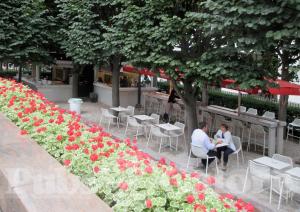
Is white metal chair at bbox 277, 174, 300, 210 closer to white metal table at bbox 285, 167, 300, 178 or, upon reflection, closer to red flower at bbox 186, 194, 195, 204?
white metal table at bbox 285, 167, 300, 178

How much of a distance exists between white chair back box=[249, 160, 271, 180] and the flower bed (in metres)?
2.95

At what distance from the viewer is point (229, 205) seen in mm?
3516

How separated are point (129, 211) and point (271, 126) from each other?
839cm

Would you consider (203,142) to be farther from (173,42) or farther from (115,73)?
(115,73)

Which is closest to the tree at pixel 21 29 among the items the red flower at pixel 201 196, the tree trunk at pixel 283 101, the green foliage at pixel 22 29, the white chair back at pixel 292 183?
the green foliage at pixel 22 29

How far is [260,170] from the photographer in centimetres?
730

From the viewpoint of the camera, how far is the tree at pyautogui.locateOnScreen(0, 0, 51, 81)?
1695 cm

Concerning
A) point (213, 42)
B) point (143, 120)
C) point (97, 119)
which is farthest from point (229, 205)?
point (97, 119)

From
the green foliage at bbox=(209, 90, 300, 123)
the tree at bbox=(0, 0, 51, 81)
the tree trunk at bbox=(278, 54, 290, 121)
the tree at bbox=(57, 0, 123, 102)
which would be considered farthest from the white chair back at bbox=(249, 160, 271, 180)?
the tree at bbox=(0, 0, 51, 81)

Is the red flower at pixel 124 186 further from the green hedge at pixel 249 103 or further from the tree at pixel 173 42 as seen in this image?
the green hedge at pixel 249 103

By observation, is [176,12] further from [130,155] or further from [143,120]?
[130,155]

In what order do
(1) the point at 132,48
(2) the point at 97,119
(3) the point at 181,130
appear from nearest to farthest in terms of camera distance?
(1) the point at 132,48 < (3) the point at 181,130 < (2) the point at 97,119

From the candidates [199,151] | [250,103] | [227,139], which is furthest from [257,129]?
[250,103]

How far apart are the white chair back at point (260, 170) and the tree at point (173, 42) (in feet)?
6.95
